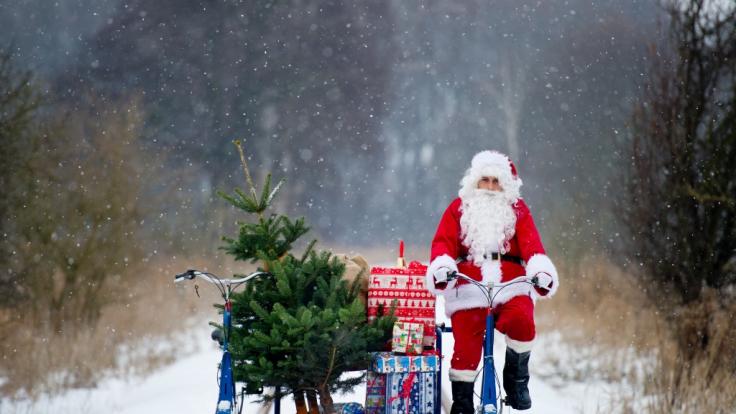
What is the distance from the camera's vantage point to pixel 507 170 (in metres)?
5.51

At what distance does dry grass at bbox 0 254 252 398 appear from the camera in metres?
8.71

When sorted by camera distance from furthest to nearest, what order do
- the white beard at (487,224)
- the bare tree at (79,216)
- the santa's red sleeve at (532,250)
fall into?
the bare tree at (79,216) < the white beard at (487,224) < the santa's red sleeve at (532,250)

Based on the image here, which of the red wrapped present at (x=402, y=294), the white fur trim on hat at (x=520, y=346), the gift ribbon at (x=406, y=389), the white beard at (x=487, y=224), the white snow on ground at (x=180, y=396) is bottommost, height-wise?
the white snow on ground at (x=180, y=396)

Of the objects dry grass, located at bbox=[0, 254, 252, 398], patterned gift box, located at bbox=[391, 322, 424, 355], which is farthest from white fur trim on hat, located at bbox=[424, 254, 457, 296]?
dry grass, located at bbox=[0, 254, 252, 398]

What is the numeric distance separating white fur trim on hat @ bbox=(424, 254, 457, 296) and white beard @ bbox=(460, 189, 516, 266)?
0.30 metres

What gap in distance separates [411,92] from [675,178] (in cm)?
3099

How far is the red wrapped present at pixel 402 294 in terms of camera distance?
510cm

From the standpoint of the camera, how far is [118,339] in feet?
36.2

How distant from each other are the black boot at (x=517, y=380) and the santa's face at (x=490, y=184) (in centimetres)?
125

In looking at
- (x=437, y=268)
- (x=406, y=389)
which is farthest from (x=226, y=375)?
(x=437, y=268)

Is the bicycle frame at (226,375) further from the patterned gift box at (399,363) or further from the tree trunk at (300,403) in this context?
the patterned gift box at (399,363)

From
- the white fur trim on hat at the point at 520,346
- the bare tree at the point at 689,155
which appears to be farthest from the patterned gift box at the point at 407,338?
the bare tree at the point at 689,155

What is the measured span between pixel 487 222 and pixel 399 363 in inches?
48.7

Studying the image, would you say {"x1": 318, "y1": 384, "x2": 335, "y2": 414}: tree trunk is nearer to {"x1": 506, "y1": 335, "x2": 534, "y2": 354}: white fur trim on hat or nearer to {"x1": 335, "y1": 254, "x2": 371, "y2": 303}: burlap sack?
{"x1": 335, "y1": 254, "x2": 371, "y2": 303}: burlap sack
